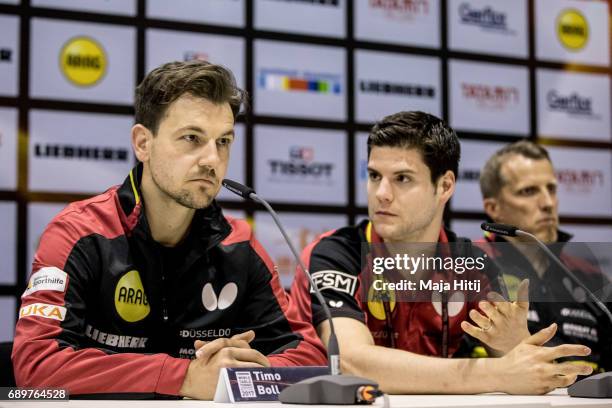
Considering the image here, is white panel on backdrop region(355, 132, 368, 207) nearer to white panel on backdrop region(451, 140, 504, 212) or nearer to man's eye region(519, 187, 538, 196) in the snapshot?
→ white panel on backdrop region(451, 140, 504, 212)

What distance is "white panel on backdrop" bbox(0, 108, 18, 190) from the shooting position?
3.34 meters

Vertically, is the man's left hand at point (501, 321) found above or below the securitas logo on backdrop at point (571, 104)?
below

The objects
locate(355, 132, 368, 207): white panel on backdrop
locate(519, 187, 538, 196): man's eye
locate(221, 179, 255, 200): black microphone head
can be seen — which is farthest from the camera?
locate(355, 132, 368, 207): white panel on backdrop

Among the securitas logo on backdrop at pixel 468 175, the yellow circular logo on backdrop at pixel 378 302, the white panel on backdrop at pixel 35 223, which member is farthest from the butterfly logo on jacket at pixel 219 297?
the securitas logo on backdrop at pixel 468 175

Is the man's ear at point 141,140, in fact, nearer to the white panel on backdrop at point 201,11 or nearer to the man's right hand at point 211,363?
the man's right hand at point 211,363

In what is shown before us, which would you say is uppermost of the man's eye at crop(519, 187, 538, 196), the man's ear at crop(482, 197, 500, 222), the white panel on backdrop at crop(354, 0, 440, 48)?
the white panel on backdrop at crop(354, 0, 440, 48)

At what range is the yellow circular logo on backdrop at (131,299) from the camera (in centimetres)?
201

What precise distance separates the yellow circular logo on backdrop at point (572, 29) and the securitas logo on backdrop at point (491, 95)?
0.48 m

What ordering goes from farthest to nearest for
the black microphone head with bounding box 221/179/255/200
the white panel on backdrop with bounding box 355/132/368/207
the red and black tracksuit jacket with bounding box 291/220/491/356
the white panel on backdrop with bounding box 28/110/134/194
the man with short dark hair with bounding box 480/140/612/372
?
1. the white panel on backdrop with bounding box 355/132/368/207
2. the white panel on backdrop with bounding box 28/110/134/194
3. the red and black tracksuit jacket with bounding box 291/220/491/356
4. the man with short dark hair with bounding box 480/140/612/372
5. the black microphone head with bounding box 221/179/255/200

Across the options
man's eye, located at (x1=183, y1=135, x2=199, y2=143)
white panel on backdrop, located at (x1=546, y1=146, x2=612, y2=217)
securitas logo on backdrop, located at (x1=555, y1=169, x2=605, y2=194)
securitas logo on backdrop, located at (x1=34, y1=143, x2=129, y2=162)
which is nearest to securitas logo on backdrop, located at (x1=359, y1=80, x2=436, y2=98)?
white panel on backdrop, located at (x1=546, y1=146, x2=612, y2=217)

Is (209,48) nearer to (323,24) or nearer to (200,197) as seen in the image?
(323,24)

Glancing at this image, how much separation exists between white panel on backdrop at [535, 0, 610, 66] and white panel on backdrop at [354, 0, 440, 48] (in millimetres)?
674

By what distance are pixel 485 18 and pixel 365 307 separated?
8.52ft

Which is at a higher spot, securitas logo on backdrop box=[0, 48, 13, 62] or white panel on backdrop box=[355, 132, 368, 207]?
securitas logo on backdrop box=[0, 48, 13, 62]
